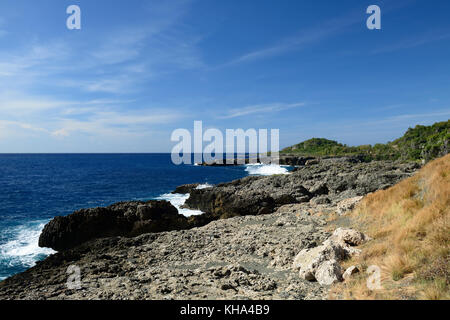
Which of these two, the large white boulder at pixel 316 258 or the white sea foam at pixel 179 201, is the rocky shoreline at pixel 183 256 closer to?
the large white boulder at pixel 316 258

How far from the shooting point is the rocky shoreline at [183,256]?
827cm

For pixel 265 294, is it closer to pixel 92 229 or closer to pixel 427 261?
pixel 427 261

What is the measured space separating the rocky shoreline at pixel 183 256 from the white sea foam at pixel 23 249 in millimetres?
1032

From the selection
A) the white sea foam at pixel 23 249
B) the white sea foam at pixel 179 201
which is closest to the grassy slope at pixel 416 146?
the white sea foam at pixel 179 201

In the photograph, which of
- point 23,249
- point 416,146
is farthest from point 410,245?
Result: point 416,146

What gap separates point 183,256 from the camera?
43.9 ft

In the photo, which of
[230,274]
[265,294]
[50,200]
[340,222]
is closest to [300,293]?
[265,294]

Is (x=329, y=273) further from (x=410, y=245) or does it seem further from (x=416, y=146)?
(x=416, y=146)

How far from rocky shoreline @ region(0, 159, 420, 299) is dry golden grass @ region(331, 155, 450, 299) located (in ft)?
3.70

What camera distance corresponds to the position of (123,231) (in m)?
21.5

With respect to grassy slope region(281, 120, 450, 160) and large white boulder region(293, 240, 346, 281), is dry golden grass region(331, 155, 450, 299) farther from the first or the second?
grassy slope region(281, 120, 450, 160)

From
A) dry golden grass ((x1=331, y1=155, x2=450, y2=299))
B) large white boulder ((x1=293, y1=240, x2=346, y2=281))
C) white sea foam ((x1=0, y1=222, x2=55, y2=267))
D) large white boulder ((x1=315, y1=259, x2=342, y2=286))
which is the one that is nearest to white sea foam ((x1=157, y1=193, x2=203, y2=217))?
white sea foam ((x1=0, y1=222, x2=55, y2=267))

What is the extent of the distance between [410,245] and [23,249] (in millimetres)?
25070
